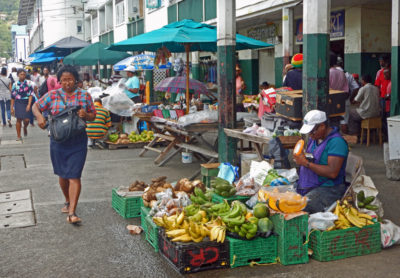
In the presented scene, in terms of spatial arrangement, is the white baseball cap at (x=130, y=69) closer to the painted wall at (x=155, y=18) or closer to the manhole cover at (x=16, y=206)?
the painted wall at (x=155, y=18)

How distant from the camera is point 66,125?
6000 mm

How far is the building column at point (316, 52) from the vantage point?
6.29 m

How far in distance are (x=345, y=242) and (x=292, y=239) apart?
512 mm

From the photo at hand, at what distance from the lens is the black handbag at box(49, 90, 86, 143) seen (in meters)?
6.00

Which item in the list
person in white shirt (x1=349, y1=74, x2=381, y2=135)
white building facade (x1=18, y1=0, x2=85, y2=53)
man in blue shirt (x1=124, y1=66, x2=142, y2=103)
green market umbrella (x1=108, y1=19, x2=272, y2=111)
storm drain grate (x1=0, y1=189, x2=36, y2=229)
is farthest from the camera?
white building facade (x1=18, y1=0, x2=85, y2=53)

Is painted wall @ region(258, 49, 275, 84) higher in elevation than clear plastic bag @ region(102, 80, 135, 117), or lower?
higher

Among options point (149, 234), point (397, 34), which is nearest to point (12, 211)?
point (149, 234)

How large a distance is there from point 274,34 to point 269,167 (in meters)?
11.7

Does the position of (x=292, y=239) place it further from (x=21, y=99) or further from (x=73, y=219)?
(x=21, y=99)

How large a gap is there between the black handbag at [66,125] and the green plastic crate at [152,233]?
1.37 m

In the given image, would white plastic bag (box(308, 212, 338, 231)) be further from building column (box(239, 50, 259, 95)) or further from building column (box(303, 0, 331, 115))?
building column (box(239, 50, 259, 95))

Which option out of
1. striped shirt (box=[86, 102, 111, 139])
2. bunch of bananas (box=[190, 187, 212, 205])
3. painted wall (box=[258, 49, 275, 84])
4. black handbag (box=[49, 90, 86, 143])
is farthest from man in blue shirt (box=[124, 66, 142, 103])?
bunch of bananas (box=[190, 187, 212, 205])

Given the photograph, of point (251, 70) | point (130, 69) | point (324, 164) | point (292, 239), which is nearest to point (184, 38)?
point (324, 164)

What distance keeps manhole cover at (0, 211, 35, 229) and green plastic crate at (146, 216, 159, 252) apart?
5.44ft
